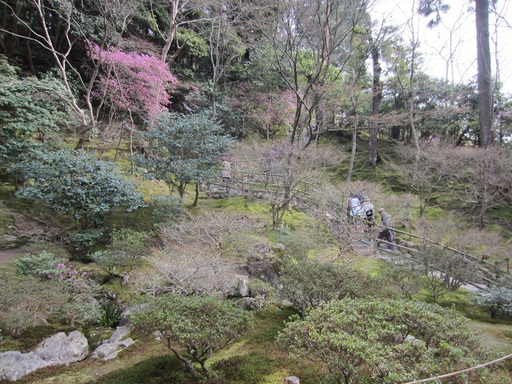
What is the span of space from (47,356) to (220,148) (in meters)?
7.00

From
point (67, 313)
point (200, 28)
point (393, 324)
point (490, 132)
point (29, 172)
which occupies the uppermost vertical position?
point (200, 28)

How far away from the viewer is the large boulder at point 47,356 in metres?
3.29

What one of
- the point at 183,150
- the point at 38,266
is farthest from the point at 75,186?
the point at 183,150

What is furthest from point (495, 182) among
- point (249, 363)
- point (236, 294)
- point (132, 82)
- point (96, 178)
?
point (132, 82)

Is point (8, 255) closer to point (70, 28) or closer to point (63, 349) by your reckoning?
point (63, 349)

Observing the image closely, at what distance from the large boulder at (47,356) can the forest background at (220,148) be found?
17.7 inches

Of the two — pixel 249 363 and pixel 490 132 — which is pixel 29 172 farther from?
pixel 490 132

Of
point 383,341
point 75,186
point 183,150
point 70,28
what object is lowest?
point 383,341

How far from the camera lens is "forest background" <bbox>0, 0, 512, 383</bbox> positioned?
6.48m

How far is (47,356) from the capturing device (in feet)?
11.9

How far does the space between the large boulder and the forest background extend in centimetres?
45

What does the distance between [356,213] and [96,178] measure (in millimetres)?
6995

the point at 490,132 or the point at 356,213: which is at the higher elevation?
the point at 490,132

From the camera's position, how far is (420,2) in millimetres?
12258
